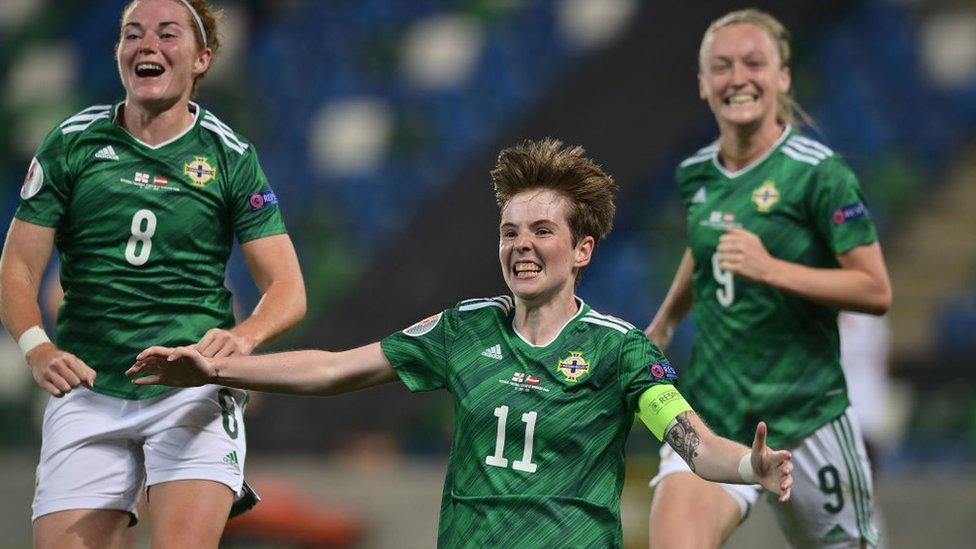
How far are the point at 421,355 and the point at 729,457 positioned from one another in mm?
899

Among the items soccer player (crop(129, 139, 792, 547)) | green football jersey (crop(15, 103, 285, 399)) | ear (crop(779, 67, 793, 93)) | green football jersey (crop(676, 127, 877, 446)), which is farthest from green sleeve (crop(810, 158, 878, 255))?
green football jersey (crop(15, 103, 285, 399))

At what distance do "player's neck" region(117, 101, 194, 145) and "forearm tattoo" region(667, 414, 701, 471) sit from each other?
5.59 feet

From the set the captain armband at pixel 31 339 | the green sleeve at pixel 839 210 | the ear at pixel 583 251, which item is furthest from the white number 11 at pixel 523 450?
the green sleeve at pixel 839 210

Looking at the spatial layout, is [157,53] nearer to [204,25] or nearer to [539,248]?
[204,25]

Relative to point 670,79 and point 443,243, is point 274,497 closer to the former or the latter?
point 443,243

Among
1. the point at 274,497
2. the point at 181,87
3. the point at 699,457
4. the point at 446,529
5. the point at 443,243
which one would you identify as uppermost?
the point at 181,87

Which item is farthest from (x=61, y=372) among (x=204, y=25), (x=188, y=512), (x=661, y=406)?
(x=661, y=406)

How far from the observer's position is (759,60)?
4.97 m

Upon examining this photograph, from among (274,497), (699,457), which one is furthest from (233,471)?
(274,497)

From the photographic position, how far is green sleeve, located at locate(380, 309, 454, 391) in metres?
4.09

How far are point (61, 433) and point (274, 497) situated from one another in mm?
4168

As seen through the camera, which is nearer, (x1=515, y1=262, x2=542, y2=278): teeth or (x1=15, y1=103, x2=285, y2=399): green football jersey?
(x1=515, y1=262, x2=542, y2=278): teeth

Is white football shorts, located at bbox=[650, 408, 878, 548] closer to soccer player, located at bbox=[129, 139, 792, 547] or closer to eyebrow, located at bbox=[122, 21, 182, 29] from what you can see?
soccer player, located at bbox=[129, 139, 792, 547]

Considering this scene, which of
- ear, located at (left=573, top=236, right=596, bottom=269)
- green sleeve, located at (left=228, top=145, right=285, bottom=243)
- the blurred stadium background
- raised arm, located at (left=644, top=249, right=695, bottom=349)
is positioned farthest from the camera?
the blurred stadium background
